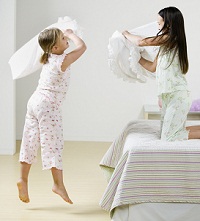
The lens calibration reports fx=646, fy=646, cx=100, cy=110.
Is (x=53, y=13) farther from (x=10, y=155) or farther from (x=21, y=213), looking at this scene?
(x=21, y=213)

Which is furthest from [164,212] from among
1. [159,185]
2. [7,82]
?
[7,82]

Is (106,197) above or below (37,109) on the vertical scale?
below

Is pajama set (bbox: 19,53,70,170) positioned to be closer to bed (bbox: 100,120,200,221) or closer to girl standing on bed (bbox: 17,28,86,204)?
girl standing on bed (bbox: 17,28,86,204)

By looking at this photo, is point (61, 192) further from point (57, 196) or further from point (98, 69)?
point (98, 69)

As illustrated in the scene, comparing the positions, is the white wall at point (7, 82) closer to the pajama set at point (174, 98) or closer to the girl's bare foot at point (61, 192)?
the girl's bare foot at point (61, 192)

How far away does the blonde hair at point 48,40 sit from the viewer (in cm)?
420

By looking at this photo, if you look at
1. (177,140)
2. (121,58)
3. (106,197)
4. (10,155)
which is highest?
(121,58)

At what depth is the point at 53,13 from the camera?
24.2 feet

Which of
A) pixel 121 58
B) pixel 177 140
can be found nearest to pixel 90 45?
pixel 121 58

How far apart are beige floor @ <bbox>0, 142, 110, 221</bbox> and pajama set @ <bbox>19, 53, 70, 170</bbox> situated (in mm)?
309

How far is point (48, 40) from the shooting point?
13.8 ft

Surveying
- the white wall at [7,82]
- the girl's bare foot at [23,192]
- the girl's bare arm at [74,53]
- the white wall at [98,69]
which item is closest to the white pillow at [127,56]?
the girl's bare arm at [74,53]

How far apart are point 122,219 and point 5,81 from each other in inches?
129

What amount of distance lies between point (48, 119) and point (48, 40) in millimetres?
518
